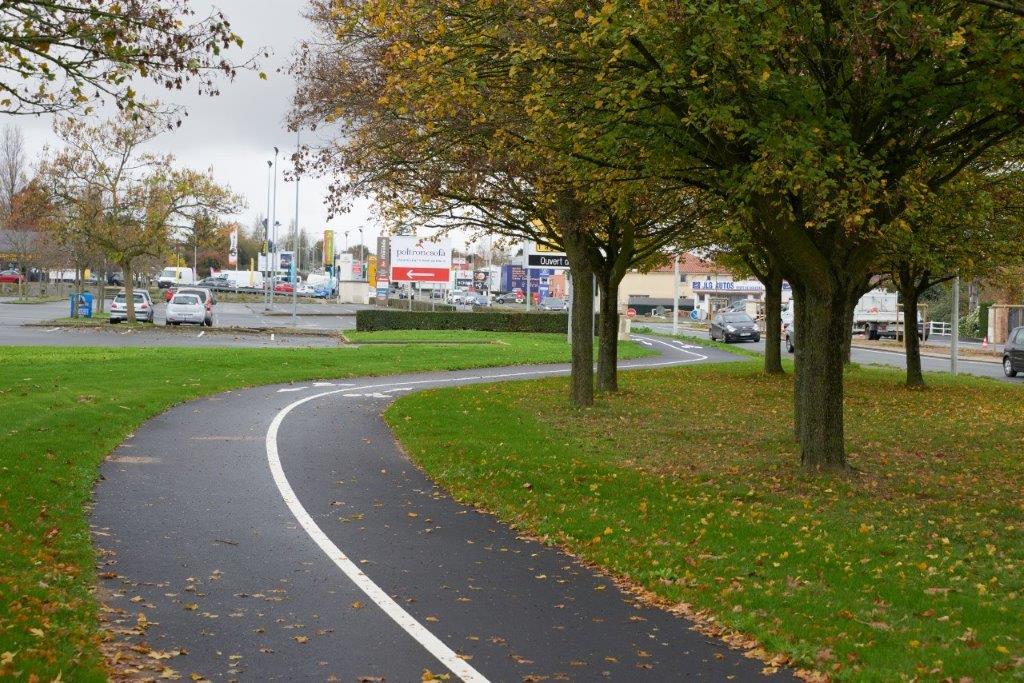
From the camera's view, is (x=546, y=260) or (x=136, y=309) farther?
(x=136, y=309)

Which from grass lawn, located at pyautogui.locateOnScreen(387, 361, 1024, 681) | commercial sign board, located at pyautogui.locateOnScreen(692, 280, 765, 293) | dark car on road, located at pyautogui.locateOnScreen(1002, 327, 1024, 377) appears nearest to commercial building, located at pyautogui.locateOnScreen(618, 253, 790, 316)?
commercial sign board, located at pyautogui.locateOnScreen(692, 280, 765, 293)

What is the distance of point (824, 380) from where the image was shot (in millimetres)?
13414

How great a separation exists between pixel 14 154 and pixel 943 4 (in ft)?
271

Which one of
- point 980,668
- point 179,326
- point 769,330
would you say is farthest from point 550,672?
point 179,326

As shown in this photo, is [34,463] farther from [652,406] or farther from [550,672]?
[652,406]

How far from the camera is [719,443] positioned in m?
17.1

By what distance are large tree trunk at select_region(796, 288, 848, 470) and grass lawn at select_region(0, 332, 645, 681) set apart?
800 centimetres

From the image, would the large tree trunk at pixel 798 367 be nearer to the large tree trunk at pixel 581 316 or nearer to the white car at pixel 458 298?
the large tree trunk at pixel 581 316

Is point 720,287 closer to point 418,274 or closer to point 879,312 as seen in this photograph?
point 879,312

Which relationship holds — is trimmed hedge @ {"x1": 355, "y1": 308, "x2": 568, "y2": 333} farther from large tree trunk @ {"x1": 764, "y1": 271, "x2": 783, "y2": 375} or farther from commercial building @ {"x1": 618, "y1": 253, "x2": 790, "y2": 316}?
commercial building @ {"x1": 618, "y1": 253, "x2": 790, "y2": 316}

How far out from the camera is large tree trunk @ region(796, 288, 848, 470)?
43.7 feet

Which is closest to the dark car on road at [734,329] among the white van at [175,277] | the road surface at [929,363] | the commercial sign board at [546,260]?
the road surface at [929,363]

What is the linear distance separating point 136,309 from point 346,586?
52178 mm

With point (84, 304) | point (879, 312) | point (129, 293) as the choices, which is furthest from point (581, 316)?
point (879, 312)
